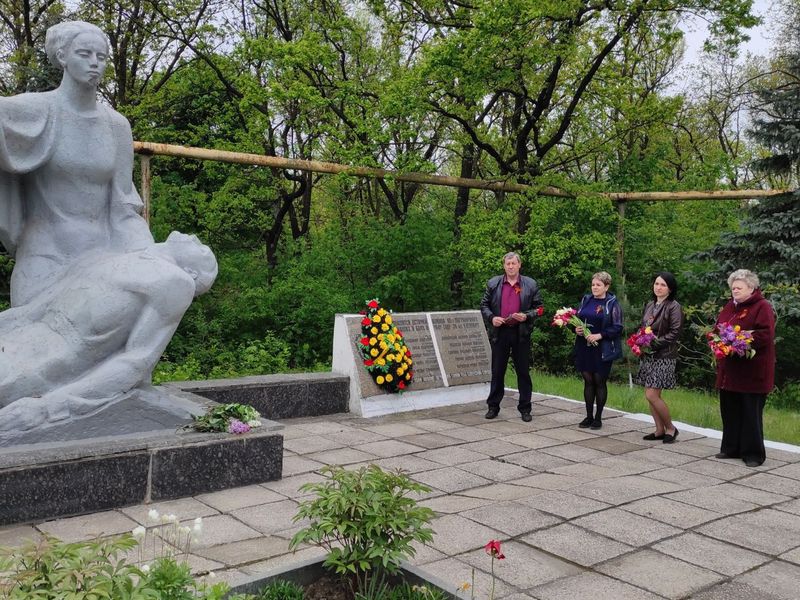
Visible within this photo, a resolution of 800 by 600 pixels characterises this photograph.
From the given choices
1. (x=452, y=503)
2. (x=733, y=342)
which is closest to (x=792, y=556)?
(x=452, y=503)

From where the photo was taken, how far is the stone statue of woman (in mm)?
4543

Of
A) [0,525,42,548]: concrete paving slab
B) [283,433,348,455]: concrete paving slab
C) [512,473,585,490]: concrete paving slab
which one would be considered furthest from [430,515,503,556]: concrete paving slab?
[0,525,42,548]: concrete paving slab

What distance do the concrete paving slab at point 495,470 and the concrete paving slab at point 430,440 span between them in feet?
1.98

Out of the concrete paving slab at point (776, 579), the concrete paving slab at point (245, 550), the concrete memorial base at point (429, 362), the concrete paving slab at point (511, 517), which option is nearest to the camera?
the concrete paving slab at point (776, 579)

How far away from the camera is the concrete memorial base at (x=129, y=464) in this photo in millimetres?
3873

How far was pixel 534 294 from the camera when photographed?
6.97 meters

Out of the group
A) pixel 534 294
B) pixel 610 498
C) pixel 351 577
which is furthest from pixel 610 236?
pixel 351 577

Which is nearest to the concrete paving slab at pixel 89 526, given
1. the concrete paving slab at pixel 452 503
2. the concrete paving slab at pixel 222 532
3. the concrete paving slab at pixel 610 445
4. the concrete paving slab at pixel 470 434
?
the concrete paving slab at pixel 222 532

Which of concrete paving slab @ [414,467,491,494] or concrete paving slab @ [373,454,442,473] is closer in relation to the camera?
concrete paving slab @ [414,467,491,494]

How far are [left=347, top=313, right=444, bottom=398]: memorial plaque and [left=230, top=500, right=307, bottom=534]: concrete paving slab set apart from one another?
299 centimetres

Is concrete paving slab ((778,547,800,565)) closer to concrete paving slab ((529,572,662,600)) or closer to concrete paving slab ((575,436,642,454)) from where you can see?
concrete paving slab ((529,572,662,600))

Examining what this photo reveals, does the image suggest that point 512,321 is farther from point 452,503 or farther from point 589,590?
point 589,590

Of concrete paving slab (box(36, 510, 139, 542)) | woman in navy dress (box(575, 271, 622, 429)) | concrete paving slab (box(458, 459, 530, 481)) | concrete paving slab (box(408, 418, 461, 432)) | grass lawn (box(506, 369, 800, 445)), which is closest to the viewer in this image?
concrete paving slab (box(36, 510, 139, 542))

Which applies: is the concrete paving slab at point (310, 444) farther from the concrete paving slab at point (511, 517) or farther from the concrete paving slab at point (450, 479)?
the concrete paving slab at point (511, 517)
